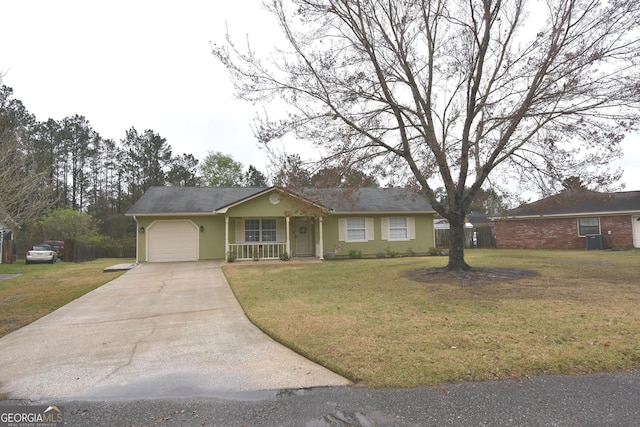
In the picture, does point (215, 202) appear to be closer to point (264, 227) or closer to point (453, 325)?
point (264, 227)

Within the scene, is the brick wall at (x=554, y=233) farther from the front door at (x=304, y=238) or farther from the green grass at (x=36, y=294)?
the green grass at (x=36, y=294)

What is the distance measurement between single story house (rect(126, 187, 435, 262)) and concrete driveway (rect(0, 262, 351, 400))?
9361 millimetres

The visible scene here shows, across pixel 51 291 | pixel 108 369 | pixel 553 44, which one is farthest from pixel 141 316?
pixel 553 44

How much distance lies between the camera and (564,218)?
21.5 meters

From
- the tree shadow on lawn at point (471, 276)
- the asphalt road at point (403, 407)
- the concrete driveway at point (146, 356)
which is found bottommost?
the asphalt road at point (403, 407)

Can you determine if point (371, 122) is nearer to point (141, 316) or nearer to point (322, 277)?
point (322, 277)

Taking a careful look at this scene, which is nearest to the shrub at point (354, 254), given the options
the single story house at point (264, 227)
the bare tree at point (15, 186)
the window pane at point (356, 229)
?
the single story house at point (264, 227)

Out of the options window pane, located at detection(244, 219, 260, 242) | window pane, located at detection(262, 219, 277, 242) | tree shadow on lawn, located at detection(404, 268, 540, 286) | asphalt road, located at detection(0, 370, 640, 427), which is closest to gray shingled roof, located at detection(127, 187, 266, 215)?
window pane, located at detection(244, 219, 260, 242)

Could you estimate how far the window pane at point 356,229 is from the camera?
18453mm

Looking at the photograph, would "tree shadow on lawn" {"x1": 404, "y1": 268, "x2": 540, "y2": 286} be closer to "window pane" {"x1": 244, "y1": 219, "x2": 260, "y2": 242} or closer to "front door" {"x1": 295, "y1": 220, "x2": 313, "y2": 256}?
"front door" {"x1": 295, "y1": 220, "x2": 313, "y2": 256}

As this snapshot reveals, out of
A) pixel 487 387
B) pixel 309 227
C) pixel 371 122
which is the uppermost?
pixel 371 122

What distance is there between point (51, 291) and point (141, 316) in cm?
A: 446

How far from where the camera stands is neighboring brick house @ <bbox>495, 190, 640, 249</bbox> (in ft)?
64.3

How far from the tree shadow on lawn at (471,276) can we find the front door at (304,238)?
7.92 m
